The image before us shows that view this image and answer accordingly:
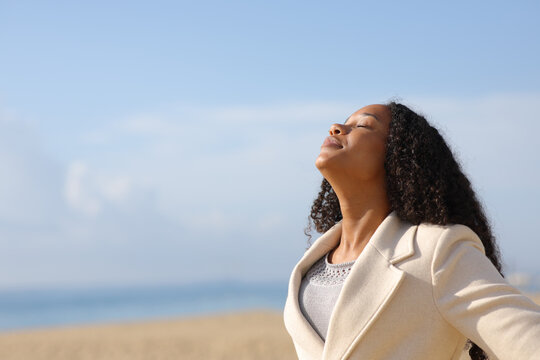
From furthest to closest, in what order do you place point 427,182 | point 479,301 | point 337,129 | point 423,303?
point 337,129
point 427,182
point 423,303
point 479,301

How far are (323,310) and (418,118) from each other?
72cm

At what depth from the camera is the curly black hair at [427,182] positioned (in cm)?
226

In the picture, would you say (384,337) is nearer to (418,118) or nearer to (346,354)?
(346,354)

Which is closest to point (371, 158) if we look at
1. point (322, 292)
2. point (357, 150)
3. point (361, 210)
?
point (357, 150)

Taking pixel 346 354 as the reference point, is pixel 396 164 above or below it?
above

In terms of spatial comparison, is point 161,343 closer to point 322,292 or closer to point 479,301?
point 322,292

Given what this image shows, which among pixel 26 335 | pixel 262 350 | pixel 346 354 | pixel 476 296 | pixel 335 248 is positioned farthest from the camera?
pixel 26 335

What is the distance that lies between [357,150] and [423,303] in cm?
53

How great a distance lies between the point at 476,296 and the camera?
79.4 inches

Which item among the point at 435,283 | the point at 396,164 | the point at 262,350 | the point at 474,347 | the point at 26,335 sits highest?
the point at 396,164

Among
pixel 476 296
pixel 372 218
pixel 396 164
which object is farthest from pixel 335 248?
pixel 476 296

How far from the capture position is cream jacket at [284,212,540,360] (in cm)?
199

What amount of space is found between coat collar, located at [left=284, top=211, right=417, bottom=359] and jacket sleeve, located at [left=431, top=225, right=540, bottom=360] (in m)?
0.13

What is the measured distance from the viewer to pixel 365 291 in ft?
7.23
